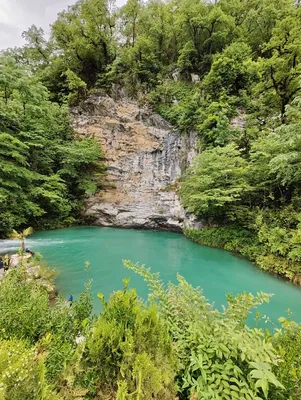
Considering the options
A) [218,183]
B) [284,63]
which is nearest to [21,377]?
[218,183]

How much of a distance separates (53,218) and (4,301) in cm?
1186

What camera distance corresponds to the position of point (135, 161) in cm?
1575

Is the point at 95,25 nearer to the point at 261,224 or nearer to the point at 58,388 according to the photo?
the point at 261,224

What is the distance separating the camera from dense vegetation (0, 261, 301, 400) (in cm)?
116

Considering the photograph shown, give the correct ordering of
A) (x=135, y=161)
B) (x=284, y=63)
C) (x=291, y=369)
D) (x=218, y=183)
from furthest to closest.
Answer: (x=135, y=161), (x=284, y=63), (x=218, y=183), (x=291, y=369)

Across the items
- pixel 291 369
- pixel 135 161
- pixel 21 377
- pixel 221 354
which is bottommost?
pixel 291 369

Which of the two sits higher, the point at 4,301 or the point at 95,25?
the point at 95,25

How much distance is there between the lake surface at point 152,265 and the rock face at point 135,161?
2.85 meters

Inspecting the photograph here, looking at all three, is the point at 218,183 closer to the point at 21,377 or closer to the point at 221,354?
the point at 221,354

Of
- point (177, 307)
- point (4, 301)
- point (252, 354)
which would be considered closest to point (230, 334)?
point (252, 354)

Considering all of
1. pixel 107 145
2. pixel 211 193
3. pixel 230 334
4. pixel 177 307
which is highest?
pixel 107 145

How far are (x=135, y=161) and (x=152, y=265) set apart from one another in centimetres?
1009

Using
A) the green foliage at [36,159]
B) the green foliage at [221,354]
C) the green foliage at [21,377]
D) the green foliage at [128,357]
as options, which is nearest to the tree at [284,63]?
the green foliage at [36,159]

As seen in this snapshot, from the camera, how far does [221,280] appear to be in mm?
6250
